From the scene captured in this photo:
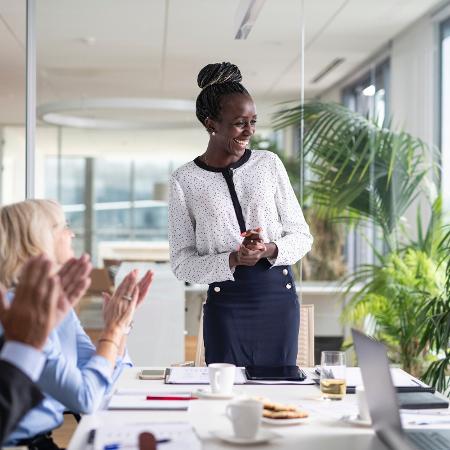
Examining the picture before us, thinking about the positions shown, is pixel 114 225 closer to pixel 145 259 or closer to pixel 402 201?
pixel 145 259

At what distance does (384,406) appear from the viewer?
6.27 feet

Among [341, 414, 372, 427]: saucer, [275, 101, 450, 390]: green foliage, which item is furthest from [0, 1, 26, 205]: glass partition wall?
[341, 414, 372, 427]: saucer

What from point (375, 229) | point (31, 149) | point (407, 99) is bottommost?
point (375, 229)

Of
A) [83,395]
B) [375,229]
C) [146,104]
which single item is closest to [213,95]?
[83,395]

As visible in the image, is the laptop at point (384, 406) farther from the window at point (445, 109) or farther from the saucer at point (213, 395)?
the window at point (445, 109)

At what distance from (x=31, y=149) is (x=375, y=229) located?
8.44 ft

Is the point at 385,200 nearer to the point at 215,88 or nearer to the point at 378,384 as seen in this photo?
the point at 215,88

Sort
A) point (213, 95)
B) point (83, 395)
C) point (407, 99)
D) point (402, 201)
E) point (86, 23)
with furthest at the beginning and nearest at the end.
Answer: point (407, 99) → point (402, 201) → point (86, 23) → point (213, 95) → point (83, 395)

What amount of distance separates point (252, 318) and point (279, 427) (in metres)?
1.20

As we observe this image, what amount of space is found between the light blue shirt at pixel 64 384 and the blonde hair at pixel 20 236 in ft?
0.64

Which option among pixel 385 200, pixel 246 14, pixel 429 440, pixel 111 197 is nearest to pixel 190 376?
pixel 429 440

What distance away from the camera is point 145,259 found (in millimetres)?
5609

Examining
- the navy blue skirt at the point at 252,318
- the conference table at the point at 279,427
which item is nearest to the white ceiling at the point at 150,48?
the navy blue skirt at the point at 252,318

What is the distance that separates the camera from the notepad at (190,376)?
8.78ft
